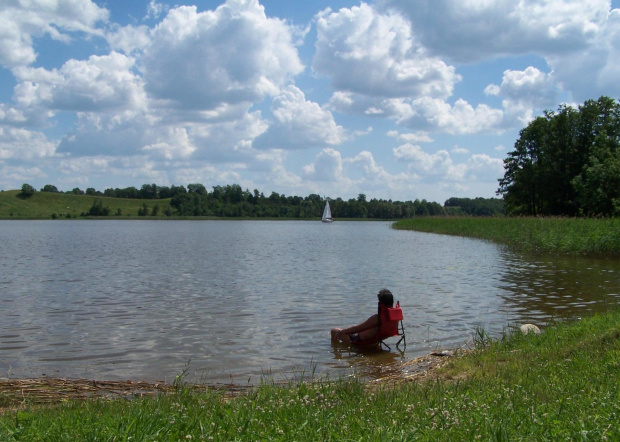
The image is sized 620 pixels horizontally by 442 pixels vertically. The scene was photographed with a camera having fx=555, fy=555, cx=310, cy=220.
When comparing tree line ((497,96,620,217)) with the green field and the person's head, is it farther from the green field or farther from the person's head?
the green field

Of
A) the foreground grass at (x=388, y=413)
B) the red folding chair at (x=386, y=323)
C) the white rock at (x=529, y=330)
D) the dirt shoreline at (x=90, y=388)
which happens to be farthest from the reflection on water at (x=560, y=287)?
the foreground grass at (x=388, y=413)

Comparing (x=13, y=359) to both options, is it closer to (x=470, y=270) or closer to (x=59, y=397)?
(x=59, y=397)

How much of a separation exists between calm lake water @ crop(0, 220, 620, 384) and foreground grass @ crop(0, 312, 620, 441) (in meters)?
2.38

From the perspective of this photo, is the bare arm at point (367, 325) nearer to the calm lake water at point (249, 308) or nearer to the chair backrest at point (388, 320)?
the chair backrest at point (388, 320)

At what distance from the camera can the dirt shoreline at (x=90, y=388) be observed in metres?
7.87

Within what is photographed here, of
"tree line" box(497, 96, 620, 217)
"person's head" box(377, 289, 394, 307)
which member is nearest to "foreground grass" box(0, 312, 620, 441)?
"person's head" box(377, 289, 394, 307)

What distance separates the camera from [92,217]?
Answer: 177 metres

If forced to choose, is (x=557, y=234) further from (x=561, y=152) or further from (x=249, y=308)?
(x=561, y=152)

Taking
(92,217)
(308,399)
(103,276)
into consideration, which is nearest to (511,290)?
(308,399)

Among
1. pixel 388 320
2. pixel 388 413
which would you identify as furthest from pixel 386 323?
pixel 388 413

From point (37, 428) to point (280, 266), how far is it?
2432 centimetres

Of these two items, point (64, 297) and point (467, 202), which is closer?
point (64, 297)

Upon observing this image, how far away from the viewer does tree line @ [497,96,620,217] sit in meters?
62.8

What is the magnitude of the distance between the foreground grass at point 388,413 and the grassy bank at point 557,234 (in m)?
24.1
